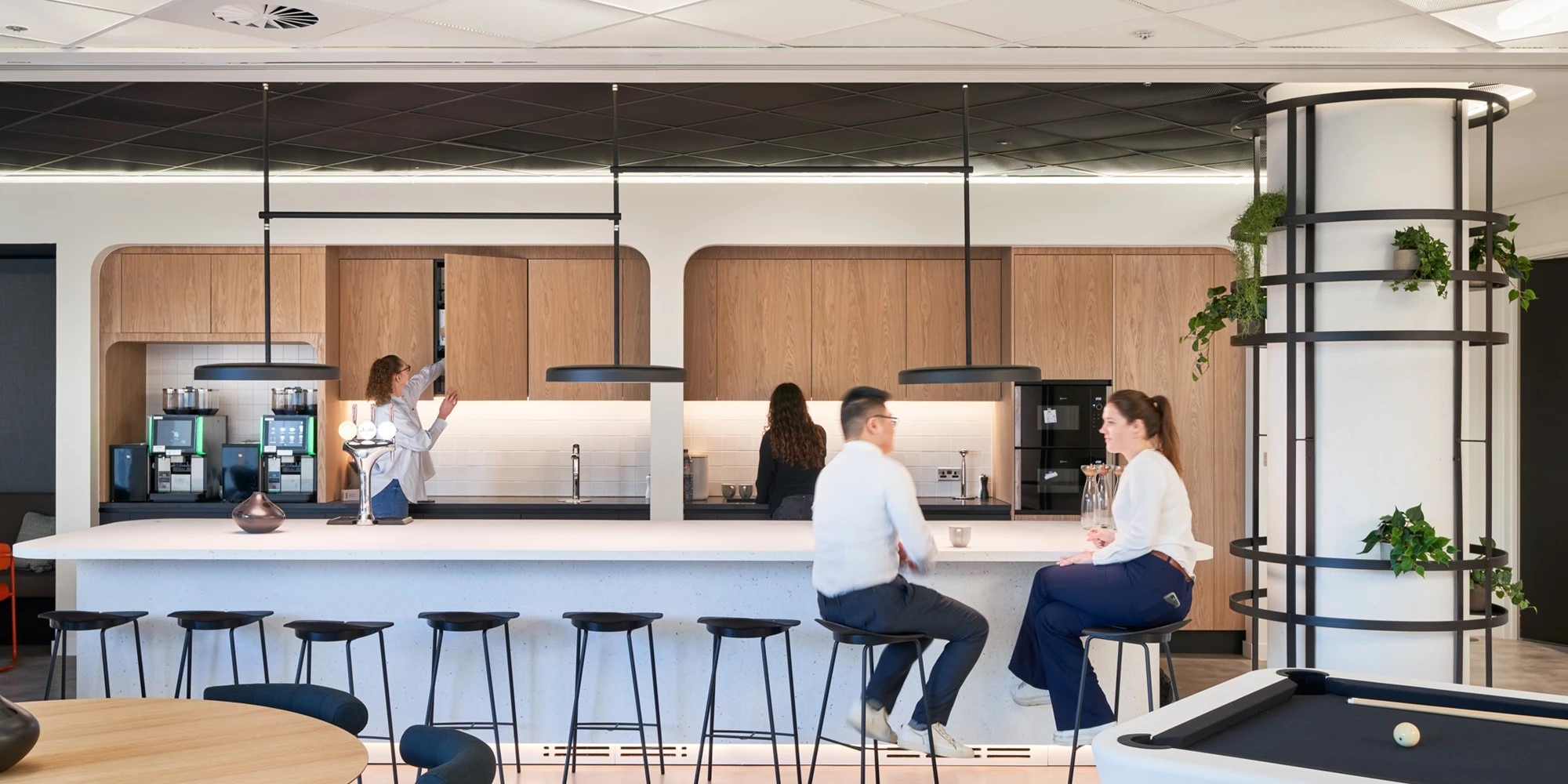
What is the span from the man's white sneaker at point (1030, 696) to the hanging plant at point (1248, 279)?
4.47ft

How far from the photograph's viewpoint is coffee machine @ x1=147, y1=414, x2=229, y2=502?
6.96 m

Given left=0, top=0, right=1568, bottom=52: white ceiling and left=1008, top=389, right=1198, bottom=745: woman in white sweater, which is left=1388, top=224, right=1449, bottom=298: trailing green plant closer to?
left=0, top=0, right=1568, bottom=52: white ceiling

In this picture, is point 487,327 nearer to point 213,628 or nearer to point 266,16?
point 213,628

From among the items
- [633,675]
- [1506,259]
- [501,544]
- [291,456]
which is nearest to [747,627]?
[633,675]

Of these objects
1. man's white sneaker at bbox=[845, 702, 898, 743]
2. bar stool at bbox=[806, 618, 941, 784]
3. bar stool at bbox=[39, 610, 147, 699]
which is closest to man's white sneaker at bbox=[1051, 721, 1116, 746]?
bar stool at bbox=[806, 618, 941, 784]

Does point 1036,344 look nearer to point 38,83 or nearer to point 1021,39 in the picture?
point 1021,39

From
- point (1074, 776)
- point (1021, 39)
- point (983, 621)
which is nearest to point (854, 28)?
point (1021, 39)

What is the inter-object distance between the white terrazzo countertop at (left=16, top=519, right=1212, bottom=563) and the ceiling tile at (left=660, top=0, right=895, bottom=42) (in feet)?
6.11

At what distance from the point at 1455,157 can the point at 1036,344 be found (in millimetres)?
2890

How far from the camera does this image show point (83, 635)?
4887mm

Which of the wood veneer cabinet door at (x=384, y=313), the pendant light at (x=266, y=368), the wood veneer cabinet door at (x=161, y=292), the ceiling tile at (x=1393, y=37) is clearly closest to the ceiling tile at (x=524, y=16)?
the pendant light at (x=266, y=368)

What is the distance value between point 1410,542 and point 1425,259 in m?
1.01

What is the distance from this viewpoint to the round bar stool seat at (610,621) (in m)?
4.24

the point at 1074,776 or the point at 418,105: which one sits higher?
the point at 418,105
